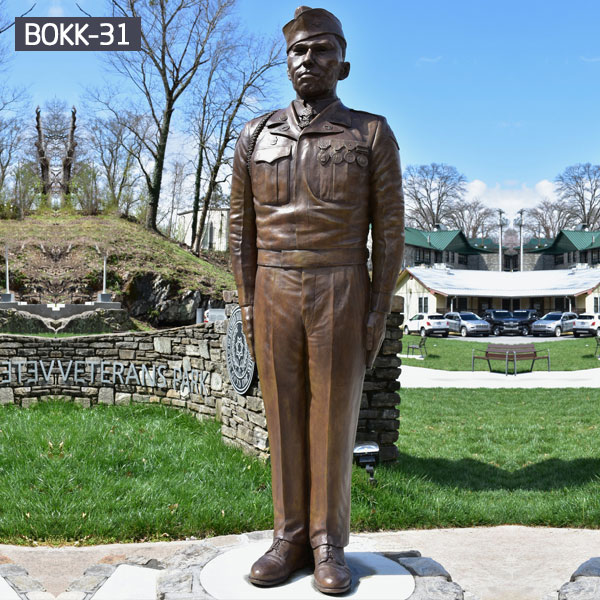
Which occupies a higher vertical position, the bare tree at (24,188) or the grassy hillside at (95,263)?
the bare tree at (24,188)

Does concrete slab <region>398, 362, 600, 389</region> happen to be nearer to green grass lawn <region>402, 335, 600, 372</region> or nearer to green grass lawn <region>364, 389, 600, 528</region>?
green grass lawn <region>402, 335, 600, 372</region>

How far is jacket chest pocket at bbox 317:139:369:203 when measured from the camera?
10.6ft

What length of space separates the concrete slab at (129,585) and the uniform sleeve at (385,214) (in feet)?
6.88

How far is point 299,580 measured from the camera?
3273mm

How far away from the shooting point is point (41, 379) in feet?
32.4

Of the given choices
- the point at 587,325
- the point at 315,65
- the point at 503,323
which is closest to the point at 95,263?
the point at 315,65

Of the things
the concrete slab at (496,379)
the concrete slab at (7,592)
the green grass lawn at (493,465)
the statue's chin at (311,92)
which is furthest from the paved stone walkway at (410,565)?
the concrete slab at (496,379)

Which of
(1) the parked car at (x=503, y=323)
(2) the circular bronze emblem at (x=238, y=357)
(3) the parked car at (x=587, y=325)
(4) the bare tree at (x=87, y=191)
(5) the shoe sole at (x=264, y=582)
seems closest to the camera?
(5) the shoe sole at (x=264, y=582)

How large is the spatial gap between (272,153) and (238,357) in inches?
166

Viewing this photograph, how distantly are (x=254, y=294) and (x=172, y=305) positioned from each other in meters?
16.9

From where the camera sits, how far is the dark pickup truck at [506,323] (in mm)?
32781

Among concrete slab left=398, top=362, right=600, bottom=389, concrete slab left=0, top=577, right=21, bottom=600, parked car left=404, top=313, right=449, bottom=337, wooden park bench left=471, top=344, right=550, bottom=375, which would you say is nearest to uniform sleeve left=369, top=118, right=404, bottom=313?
concrete slab left=0, top=577, right=21, bottom=600

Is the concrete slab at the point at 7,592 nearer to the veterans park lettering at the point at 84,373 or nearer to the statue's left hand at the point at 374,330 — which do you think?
the statue's left hand at the point at 374,330

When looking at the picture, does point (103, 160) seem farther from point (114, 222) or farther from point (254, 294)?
point (254, 294)
